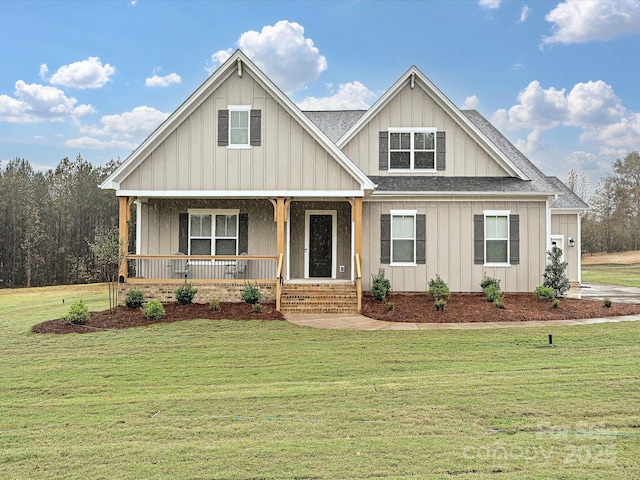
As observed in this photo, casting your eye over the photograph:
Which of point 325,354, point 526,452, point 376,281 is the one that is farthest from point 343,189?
point 526,452

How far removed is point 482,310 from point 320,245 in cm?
563

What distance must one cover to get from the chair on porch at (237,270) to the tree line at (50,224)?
77.1 ft

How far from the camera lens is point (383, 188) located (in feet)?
51.6

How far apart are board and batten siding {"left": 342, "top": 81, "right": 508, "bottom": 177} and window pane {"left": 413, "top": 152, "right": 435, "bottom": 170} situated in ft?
1.11

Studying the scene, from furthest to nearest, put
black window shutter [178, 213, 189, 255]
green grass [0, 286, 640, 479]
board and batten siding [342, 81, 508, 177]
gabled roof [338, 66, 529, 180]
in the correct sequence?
board and batten siding [342, 81, 508, 177], gabled roof [338, 66, 529, 180], black window shutter [178, 213, 189, 255], green grass [0, 286, 640, 479]

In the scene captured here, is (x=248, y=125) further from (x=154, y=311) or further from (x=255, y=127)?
(x=154, y=311)

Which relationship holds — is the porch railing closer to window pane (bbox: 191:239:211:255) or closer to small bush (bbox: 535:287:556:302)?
window pane (bbox: 191:239:211:255)

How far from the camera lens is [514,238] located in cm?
1566

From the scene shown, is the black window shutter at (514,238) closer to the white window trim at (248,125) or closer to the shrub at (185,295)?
the white window trim at (248,125)

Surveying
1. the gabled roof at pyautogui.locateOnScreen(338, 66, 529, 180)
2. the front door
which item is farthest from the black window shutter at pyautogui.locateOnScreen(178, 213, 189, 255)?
the gabled roof at pyautogui.locateOnScreen(338, 66, 529, 180)

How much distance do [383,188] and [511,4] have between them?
1428cm

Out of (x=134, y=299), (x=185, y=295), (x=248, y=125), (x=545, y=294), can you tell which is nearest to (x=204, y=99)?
(x=248, y=125)

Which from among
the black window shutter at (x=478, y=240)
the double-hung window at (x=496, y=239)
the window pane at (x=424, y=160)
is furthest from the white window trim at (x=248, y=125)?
the double-hung window at (x=496, y=239)

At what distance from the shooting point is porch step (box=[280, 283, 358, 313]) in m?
13.8
